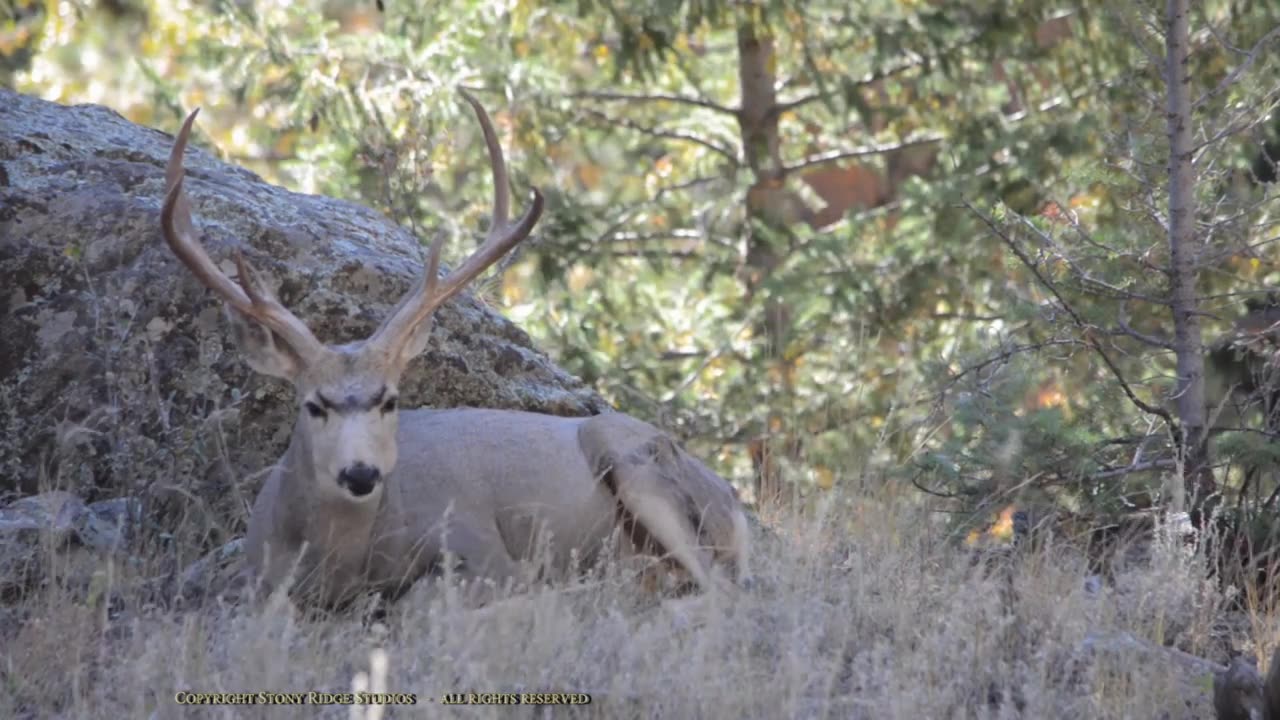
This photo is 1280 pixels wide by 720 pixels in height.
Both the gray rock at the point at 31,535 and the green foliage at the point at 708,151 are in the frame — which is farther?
the green foliage at the point at 708,151

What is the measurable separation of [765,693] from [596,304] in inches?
368

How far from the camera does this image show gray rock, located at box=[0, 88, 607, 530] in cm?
770

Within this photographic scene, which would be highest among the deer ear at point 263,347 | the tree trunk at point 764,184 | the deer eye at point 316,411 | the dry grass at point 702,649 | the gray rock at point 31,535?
the tree trunk at point 764,184

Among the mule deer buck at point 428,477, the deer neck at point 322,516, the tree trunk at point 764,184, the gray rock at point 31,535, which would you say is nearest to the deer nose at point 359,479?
the mule deer buck at point 428,477

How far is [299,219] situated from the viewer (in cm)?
858

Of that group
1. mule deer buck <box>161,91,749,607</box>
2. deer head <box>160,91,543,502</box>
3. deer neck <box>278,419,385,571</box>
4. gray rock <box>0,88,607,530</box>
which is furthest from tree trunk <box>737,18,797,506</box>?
deer neck <box>278,419,385,571</box>

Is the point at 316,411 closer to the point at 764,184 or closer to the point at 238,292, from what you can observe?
the point at 238,292

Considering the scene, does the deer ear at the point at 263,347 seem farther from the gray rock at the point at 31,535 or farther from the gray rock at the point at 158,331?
the gray rock at the point at 31,535

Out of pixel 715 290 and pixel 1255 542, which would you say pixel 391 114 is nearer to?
pixel 715 290

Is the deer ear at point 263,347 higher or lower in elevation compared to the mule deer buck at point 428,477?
higher

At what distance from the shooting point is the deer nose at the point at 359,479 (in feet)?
21.0

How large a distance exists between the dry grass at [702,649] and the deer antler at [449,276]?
1.03 metres

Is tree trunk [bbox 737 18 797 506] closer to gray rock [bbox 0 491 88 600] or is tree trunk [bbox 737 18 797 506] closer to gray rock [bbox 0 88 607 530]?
gray rock [bbox 0 88 607 530]

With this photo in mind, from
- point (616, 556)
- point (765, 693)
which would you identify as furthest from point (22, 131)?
point (765, 693)
